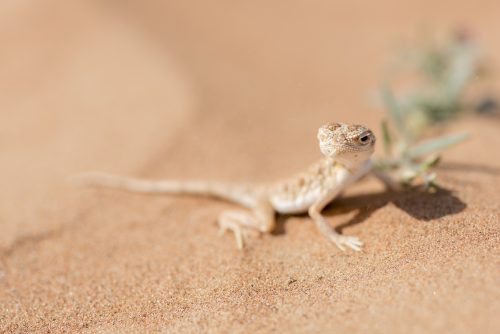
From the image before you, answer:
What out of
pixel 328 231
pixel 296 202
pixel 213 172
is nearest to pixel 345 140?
pixel 328 231

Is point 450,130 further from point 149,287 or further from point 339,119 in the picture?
point 149,287

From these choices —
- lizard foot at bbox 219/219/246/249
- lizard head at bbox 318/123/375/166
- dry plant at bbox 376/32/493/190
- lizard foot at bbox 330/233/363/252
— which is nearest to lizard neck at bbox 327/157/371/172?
lizard head at bbox 318/123/375/166

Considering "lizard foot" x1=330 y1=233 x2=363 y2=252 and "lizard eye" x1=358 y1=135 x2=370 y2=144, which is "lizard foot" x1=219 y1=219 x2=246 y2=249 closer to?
"lizard foot" x1=330 y1=233 x2=363 y2=252

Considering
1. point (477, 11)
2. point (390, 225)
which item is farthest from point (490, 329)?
point (477, 11)

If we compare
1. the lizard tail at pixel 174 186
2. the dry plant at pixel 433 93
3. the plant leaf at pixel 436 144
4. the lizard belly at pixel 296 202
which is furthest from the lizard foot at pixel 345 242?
the dry plant at pixel 433 93

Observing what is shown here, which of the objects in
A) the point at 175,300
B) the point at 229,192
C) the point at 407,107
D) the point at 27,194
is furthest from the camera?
the point at 407,107

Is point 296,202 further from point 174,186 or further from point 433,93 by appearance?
point 433,93

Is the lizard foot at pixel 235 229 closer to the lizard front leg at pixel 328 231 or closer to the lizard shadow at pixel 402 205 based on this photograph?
the lizard shadow at pixel 402 205
